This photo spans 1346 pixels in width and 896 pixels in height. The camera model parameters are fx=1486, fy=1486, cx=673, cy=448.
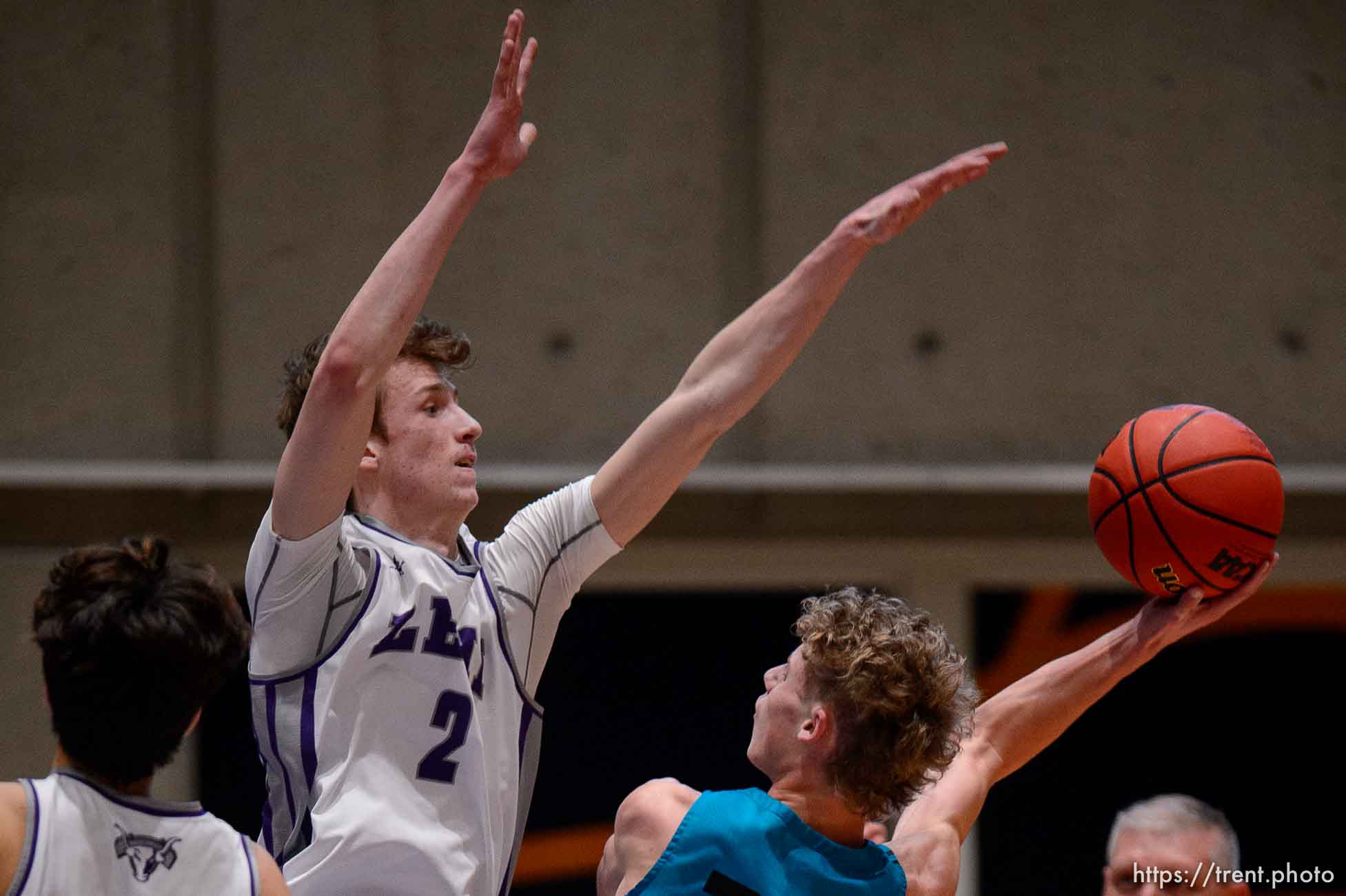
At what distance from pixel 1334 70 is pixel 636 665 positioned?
466cm

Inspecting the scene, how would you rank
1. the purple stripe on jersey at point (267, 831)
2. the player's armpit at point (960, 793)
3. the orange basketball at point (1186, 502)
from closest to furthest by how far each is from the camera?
the purple stripe on jersey at point (267, 831)
the player's armpit at point (960, 793)
the orange basketball at point (1186, 502)

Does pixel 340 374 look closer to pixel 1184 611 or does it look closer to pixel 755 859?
pixel 755 859

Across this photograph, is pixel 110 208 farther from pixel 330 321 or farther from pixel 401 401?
pixel 401 401

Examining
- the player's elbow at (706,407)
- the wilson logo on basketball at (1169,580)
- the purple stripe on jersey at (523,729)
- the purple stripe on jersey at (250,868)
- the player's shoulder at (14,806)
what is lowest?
the purple stripe on jersey at (523,729)

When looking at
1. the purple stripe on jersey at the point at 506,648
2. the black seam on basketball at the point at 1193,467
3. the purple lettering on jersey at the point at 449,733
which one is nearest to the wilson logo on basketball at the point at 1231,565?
the black seam on basketball at the point at 1193,467

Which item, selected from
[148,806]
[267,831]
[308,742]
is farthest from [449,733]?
[148,806]

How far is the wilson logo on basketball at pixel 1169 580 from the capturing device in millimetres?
3031

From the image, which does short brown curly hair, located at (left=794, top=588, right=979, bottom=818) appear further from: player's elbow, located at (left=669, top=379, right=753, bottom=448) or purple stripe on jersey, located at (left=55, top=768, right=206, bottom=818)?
purple stripe on jersey, located at (left=55, top=768, right=206, bottom=818)

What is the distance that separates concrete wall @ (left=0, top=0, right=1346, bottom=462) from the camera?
722 cm

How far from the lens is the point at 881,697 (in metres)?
2.48

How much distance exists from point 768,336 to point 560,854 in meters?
4.87

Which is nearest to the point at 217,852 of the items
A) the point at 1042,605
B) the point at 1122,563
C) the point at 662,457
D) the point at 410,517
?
the point at 410,517

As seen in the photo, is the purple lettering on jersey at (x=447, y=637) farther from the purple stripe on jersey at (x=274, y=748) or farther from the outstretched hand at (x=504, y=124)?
the outstretched hand at (x=504, y=124)

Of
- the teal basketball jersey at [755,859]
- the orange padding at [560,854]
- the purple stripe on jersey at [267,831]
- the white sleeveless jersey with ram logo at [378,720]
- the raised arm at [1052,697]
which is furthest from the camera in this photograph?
the orange padding at [560,854]
